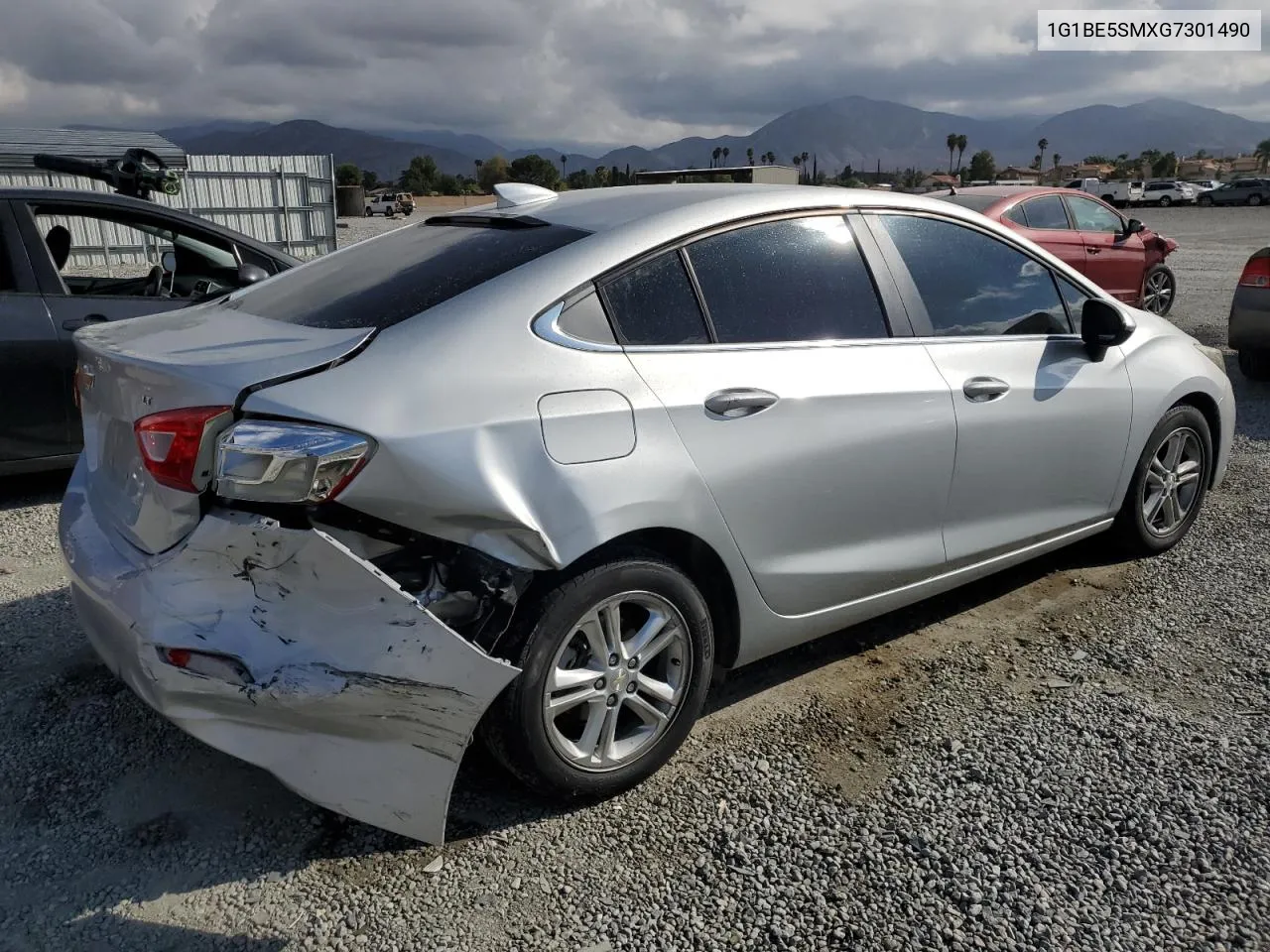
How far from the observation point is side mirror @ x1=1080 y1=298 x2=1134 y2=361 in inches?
156

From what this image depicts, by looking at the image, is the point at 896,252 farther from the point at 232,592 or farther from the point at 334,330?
the point at 232,592

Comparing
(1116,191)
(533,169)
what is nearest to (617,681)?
(1116,191)

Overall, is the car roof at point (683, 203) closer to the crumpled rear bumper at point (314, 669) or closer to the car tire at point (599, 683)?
the car tire at point (599, 683)

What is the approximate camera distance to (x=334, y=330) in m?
2.63

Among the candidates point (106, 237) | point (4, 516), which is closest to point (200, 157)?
point (106, 237)

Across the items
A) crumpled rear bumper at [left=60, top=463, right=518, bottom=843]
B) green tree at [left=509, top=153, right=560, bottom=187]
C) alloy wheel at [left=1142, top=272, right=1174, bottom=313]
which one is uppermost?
green tree at [left=509, top=153, right=560, bottom=187]

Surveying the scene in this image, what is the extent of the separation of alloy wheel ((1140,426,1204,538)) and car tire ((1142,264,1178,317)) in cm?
827

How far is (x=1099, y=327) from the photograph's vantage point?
3.96 meters

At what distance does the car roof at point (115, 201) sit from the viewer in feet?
17.4

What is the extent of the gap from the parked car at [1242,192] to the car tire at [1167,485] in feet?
174

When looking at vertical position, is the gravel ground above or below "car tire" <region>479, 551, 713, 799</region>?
below

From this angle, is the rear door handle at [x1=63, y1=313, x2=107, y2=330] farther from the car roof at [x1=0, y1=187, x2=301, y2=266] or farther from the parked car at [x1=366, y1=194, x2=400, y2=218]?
the parked car at [x1=366, y1=194, x2=400, y2=218]

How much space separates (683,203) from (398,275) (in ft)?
2.94

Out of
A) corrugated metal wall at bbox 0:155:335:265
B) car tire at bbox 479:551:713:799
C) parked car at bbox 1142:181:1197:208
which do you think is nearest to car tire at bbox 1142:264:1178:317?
car tire at bbox 479:551:713:799
